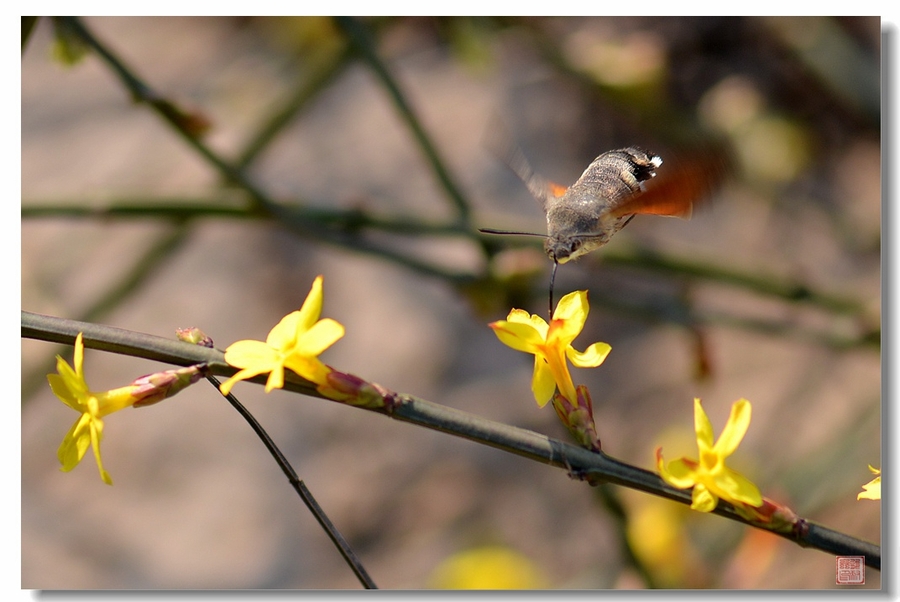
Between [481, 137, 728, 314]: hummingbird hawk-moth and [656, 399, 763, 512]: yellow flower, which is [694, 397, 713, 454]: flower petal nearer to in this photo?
[656, 399, 763, 512]: yellow flower

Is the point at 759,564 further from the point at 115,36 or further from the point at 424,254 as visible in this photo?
the point at 115,36

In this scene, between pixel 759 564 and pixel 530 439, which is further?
pixel 759 564

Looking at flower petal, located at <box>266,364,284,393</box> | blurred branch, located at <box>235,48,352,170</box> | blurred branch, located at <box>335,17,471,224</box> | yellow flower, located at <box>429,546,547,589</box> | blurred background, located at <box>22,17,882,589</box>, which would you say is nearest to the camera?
flower petal, located at <box>266,364,284,393</box>

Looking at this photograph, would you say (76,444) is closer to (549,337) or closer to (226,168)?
(549,337)

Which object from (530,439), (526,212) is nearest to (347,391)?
(530,439)

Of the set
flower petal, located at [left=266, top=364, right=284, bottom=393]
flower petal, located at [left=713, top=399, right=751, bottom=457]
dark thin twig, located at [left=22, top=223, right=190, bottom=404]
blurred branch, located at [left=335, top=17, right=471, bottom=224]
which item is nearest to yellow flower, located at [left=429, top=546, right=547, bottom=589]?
blurred branch, located at [left=335, top=17, right=471, bottom=224]

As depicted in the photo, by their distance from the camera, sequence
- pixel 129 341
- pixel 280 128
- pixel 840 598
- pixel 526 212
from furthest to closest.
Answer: pixel 526 212 → pixel 280 128 → pixel 840 598 → pixel 129 341
